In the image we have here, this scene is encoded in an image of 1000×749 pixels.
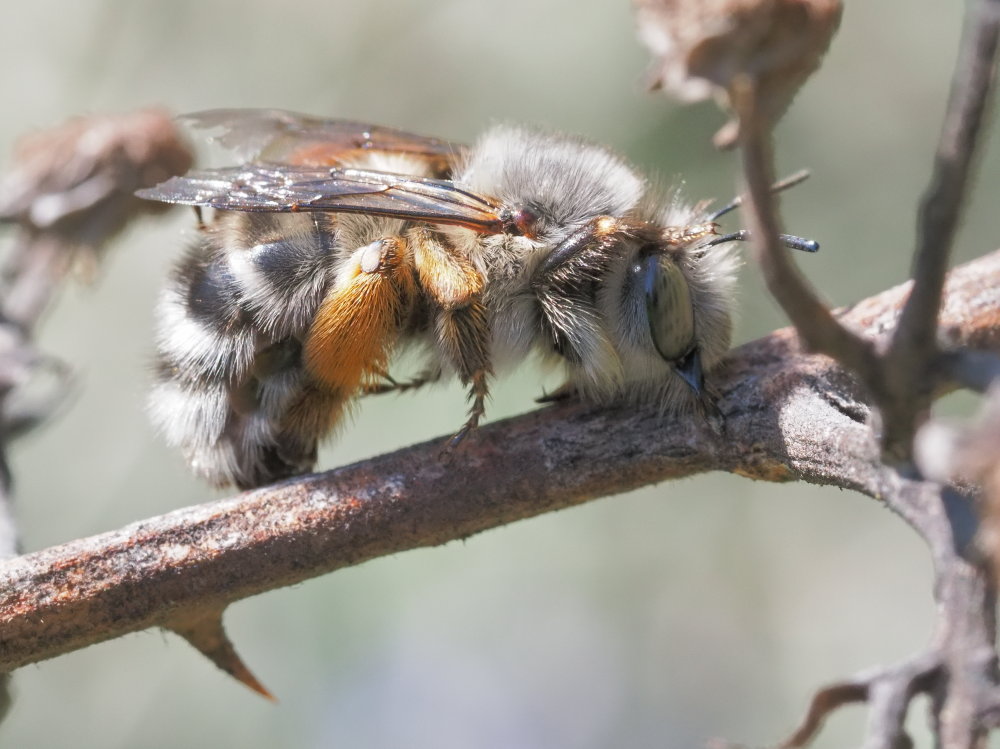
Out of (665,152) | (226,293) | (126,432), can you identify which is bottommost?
(226,293)

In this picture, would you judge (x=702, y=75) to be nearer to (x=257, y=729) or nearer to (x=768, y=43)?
(x=768, y=43)

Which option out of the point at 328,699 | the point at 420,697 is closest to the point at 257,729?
the point at 328,699

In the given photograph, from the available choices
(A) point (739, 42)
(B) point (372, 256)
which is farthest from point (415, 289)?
(A) point (739, 42)

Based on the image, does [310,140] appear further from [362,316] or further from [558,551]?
[558,551]

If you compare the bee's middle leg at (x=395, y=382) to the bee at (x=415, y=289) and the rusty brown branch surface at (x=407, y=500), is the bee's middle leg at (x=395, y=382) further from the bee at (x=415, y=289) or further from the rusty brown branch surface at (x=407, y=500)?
the rusty brown branch surface at (x=407, y=500)

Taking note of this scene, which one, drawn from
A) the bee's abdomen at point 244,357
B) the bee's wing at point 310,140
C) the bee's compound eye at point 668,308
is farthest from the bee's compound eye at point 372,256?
the bee's compound eye at point 668,308

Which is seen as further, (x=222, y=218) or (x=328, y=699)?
(x=328, y=699)
